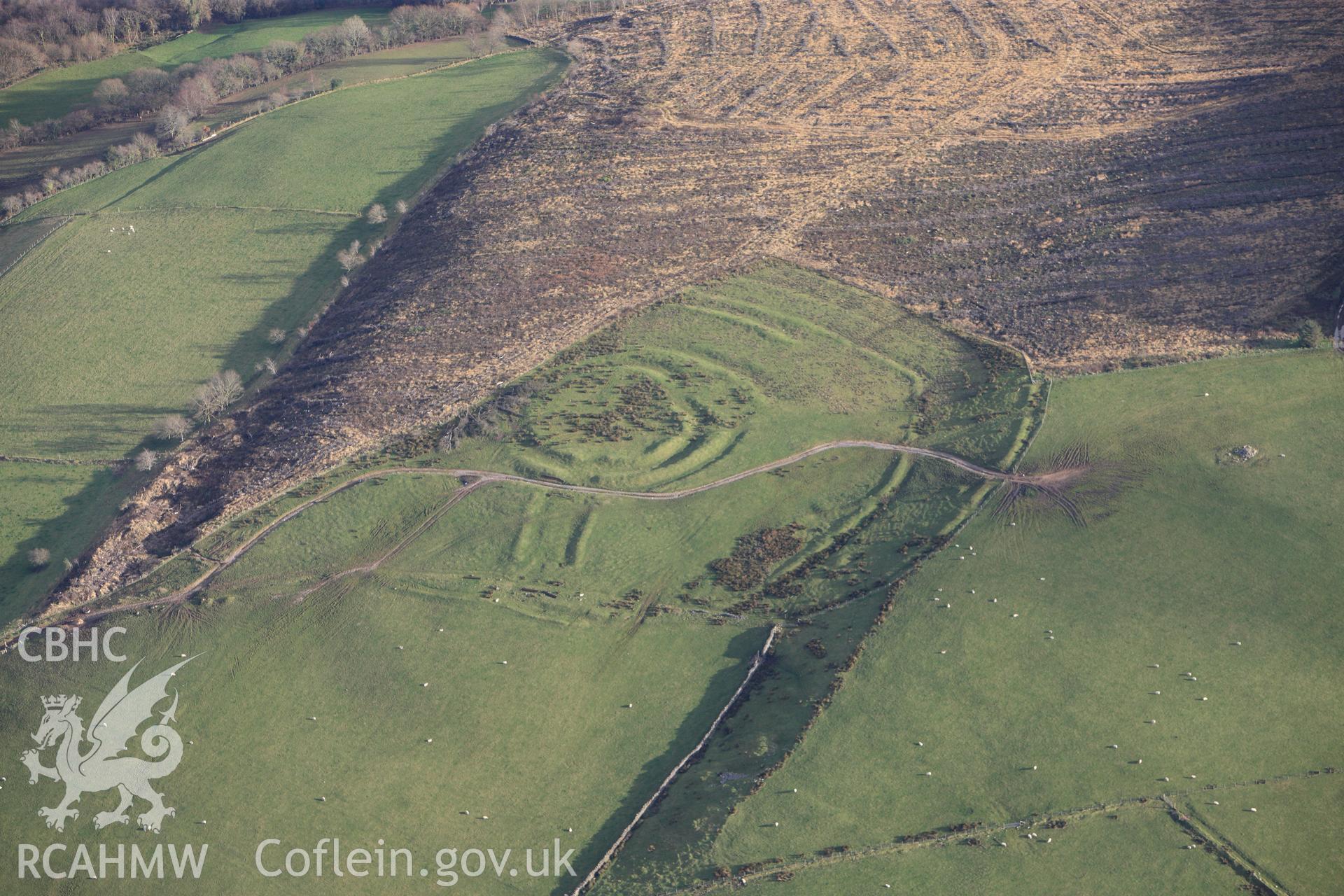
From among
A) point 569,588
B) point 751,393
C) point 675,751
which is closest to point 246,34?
point 751,393

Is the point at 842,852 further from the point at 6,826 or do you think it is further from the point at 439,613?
the point at 6,826

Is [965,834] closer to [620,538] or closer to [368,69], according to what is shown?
[620,538]

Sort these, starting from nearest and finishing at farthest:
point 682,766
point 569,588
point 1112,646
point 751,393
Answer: point 682,766 → point 1112,646 → point 569,588 → point 751,393

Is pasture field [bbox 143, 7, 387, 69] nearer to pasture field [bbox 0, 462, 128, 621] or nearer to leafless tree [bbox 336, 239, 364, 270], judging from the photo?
leafless tree [bbox 336, 239, 364, 270]

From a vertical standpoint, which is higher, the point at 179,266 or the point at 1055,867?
the point at 179,266

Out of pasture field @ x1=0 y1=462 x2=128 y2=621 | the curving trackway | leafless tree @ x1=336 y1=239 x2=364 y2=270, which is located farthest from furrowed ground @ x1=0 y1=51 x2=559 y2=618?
the curving trackway

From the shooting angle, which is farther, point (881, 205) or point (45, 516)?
point (881, 205)
